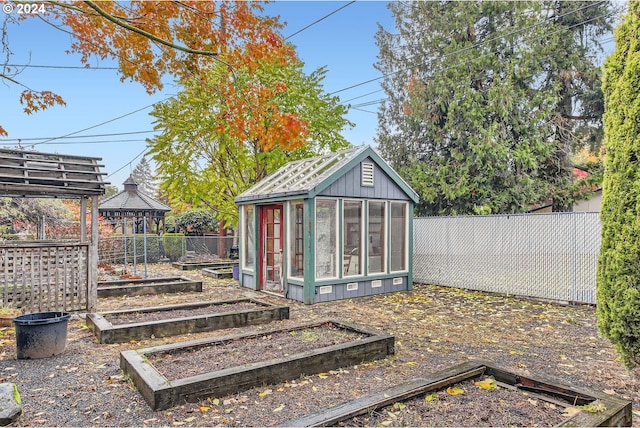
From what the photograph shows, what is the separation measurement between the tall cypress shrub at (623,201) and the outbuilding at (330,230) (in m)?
4.92

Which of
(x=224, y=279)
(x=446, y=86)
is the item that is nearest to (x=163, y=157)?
(x=224, y=279)

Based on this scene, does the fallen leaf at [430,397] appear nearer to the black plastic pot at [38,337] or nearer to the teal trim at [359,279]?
the black plastic pot at [38,337]

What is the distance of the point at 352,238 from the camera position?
27.7 ft

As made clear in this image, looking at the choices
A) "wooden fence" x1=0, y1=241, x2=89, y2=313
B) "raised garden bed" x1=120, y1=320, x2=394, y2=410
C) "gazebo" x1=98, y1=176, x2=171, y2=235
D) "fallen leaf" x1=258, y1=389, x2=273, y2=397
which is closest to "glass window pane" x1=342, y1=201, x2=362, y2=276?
"raised garden bed" x1=120, y1=320, x2=394, y2=410

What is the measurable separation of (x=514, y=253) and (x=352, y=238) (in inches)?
144

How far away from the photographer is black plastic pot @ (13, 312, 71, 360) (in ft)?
14.2

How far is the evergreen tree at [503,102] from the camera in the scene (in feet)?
42.0

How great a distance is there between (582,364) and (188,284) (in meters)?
7.67

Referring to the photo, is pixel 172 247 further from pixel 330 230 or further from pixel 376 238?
pixel 376 238

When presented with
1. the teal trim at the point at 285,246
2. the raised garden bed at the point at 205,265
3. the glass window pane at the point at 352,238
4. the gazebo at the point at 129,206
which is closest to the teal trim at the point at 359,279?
the glass window pane at the point at 352,238

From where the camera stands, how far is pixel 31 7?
605cm

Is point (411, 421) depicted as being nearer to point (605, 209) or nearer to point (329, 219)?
point (605, 209)

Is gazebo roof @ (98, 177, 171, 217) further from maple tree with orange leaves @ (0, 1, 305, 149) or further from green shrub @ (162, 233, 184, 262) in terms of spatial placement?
maple tree with orange leaves @ (0, 1, 305, 149)

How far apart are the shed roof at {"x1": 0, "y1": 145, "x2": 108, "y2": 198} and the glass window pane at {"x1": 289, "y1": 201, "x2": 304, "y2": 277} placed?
3.54 metres
